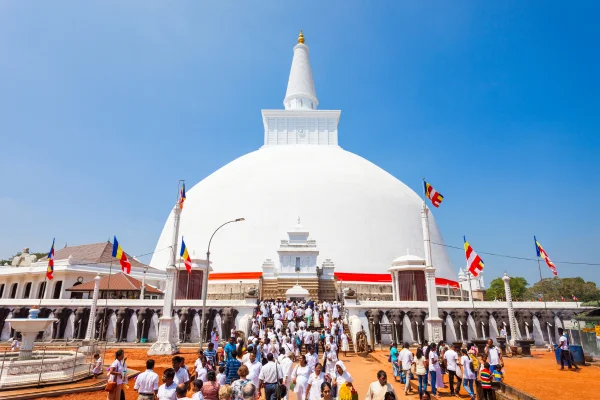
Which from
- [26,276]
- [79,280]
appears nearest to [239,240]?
[79,280]

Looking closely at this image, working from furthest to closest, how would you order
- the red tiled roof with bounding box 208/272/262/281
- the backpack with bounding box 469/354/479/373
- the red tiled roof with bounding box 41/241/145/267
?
the red tiled roof with bounding box 41/241/145/267 < the red tiled roof with bounding box 208/272/262/281 < the backpack with bounding box 469/354/479/373

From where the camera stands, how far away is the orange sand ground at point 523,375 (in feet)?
37.0

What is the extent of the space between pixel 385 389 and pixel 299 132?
47326 mm

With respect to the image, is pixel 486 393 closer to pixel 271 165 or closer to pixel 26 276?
pixel 271 165

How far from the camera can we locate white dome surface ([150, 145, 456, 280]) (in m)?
36.3

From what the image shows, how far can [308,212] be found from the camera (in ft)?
126

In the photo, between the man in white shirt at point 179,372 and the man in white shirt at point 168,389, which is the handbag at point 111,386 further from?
the man in white shirt at point 168,389

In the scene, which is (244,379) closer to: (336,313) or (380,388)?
(380,388)

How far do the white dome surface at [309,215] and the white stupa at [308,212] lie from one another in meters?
0.10

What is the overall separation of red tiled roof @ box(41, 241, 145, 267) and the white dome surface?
5.01 m

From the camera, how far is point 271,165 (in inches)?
1718

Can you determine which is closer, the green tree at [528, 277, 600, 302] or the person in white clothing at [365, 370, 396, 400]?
the person in white clothing at [365, 370, 396, 400]

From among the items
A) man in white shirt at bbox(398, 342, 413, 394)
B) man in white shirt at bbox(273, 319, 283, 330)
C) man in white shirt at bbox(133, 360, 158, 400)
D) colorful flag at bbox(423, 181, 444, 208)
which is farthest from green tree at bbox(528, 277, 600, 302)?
man in white shirt at bbox(133, 360, 158, 400)

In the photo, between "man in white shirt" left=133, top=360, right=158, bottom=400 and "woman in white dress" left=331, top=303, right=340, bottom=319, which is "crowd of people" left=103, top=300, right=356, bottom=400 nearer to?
"man in white shirt" left=133, top=360, right=158, bottom=400
